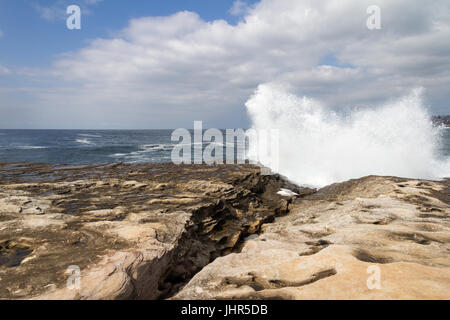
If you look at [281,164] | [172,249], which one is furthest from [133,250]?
[281,164]

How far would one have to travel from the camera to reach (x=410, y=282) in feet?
9.30

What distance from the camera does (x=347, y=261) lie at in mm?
3465

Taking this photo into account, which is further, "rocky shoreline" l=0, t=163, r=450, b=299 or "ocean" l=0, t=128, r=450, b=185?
"ocean" l=0, t=128, r=450, b=185

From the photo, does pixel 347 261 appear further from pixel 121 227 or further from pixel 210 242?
pixel 121 227

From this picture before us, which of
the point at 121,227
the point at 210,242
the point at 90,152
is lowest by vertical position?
the point at 210,242

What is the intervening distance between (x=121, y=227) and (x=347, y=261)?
4.18 metres

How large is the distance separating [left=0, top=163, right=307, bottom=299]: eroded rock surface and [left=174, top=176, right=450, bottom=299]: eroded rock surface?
98 cm

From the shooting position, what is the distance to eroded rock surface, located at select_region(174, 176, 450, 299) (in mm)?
2873

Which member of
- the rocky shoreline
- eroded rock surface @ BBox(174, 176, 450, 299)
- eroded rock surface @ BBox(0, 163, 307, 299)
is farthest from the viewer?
eroded rock surface @ BBox(0, 163, 307, 299)

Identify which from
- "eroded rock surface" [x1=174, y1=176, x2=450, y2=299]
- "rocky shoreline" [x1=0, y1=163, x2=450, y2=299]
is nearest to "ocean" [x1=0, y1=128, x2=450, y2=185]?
"rocky shoreline" [x1=0, y1=163, x2=450, y2=299]

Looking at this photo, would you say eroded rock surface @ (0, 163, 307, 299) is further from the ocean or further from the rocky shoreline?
the ocean

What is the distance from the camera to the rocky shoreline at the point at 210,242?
3.06 metres

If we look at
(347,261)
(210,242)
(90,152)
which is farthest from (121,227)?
(90,152)

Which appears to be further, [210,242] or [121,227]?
[210,242]
